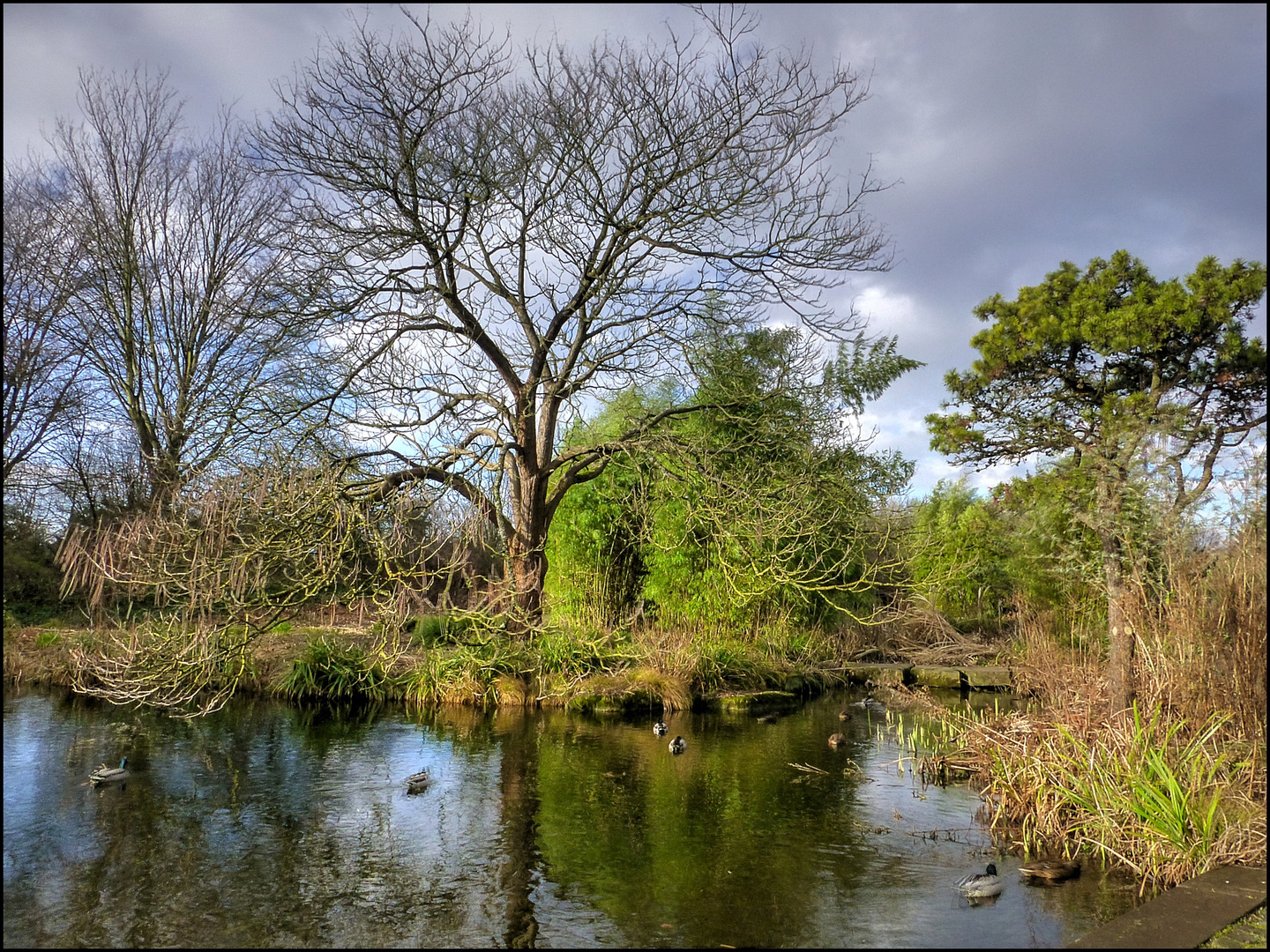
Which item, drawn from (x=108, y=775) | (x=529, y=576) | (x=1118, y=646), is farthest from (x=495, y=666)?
(x=1118, y=646)

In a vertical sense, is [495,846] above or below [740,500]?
below

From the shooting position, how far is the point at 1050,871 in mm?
4855

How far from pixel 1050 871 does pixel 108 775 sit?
23.5 ft

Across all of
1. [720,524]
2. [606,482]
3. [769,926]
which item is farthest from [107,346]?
[769,926]

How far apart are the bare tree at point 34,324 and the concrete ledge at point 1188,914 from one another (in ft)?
46.6

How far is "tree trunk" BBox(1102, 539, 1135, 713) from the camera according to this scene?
6012mm

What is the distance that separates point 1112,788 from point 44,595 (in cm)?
1773

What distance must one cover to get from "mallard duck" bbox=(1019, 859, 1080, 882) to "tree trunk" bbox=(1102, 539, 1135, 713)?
132cm

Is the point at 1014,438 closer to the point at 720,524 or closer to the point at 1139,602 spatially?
the point at 720,524

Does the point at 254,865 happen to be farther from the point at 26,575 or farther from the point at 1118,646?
the point at 26,575

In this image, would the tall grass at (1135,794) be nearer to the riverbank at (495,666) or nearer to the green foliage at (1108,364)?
the green foliage at (1108,364)

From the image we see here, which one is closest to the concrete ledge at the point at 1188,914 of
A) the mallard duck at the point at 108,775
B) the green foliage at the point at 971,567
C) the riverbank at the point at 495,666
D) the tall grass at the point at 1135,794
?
the tall grass at the point at 1135,794

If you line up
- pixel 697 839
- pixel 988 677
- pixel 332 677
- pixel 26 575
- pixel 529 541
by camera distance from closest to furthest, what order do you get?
1. pixel 697 839
2. pixel 529 541
3. pixel 332 677
4. pixel 988 677
5. pixel 26 575

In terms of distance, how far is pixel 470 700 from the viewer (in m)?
11.2
